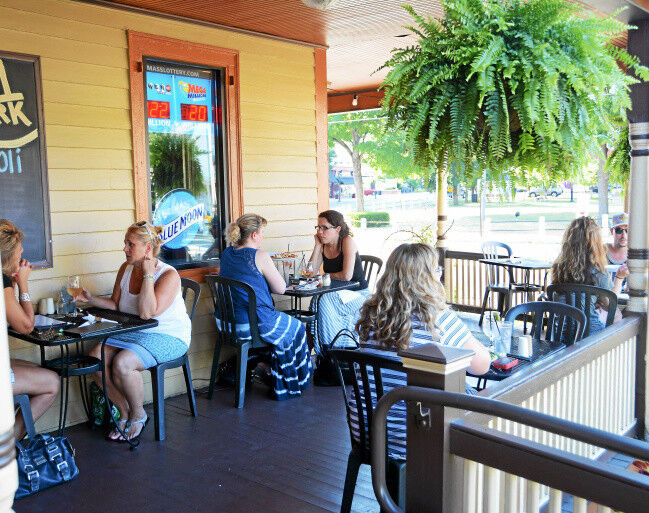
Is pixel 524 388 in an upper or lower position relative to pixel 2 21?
lower

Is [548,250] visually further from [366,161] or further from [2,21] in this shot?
[2,21]

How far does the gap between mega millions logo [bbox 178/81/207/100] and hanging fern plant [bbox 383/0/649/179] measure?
276cm

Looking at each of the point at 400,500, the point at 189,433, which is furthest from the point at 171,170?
the point at 400,500

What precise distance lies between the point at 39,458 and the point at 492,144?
2670 millimetres

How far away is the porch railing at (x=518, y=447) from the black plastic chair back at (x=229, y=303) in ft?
7.32

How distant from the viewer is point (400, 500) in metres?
2.45

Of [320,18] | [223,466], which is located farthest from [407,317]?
[320,18]

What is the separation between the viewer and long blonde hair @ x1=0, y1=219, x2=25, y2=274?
3.53m

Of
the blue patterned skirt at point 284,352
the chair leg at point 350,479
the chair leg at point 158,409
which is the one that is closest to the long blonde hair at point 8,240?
the chair leg at point 158,409

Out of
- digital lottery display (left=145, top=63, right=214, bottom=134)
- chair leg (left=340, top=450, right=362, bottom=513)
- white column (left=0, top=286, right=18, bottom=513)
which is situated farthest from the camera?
digital lottery display (left=145, top=63, right=214, bottom=134)

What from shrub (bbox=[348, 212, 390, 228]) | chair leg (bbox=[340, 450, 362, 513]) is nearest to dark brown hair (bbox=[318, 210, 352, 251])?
chair leg (bbox=[340, 450, 362, 513])

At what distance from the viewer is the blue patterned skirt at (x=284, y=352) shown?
14.9ft

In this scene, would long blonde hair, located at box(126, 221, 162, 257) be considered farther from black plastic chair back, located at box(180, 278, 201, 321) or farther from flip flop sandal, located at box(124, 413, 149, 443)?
flip flop sandal, located at box(124, 413, 149, 443)

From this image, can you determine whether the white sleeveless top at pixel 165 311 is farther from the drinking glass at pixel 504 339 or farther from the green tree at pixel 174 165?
the drinking glass at pixel 504 339
